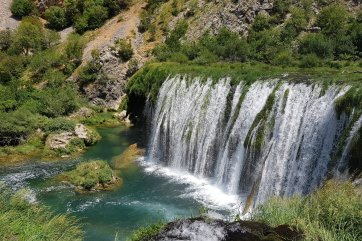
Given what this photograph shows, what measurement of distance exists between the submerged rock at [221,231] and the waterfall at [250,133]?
8.25 m

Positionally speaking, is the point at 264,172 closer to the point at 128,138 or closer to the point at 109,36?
the point at 128,138

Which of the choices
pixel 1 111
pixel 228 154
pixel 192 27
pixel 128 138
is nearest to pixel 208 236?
pixel 228 154

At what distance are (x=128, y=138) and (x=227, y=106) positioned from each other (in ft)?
37.1

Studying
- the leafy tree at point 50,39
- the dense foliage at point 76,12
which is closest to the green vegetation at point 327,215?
the dense foliage at point 76,12

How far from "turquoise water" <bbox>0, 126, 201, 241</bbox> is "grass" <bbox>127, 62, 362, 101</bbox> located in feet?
22.9

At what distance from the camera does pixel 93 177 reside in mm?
21328

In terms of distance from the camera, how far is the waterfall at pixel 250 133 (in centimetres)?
1706

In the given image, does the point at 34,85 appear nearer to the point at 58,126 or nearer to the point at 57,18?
the point at 57,18

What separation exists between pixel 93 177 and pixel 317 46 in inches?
731

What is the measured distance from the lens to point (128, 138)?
32.0 meters

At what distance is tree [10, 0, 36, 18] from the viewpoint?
59562 millimetres

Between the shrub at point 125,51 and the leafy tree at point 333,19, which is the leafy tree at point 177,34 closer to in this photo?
the shrub at point 125,51

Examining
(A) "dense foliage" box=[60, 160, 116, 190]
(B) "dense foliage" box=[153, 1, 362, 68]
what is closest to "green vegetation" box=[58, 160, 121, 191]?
(A) "dense foliage" box=[60, 160, 116, 190]

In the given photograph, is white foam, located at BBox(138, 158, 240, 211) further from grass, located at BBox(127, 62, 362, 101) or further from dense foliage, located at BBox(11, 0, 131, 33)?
dense foliage, located at BBox(11, 0, 131, 33)
